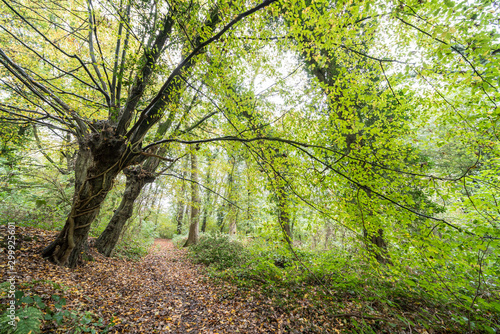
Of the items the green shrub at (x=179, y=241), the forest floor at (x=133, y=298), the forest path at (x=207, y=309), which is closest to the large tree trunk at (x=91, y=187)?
the forest floor at (x=133, y=298)

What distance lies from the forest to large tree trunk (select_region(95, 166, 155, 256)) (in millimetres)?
50

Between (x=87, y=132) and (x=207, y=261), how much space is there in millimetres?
6213

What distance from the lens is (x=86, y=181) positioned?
3852 millimetres

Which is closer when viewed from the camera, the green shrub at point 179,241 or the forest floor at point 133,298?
the forest floor at point 133,298

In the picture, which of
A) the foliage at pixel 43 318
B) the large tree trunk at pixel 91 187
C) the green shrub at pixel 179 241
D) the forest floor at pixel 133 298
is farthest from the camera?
the green shrub at pixel 179 241

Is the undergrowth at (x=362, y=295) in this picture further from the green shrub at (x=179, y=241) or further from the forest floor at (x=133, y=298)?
the green shrub at (x=179, y=241)

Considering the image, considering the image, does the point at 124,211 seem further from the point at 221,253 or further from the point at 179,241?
the point at 179,241

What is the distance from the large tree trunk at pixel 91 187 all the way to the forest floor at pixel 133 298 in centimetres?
30

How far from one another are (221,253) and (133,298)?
3876 millimetres

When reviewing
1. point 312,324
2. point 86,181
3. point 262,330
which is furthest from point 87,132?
point 312,324

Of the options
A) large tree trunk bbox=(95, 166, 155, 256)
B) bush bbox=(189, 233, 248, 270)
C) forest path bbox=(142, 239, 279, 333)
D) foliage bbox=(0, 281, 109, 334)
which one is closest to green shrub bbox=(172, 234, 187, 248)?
bush bbox=(189, 233, 248, 270)

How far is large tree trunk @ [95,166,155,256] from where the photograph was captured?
5.93m

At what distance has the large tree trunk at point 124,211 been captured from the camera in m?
5.93

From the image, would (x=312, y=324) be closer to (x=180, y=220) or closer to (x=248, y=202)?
(x=248, y=202)
